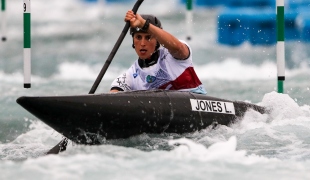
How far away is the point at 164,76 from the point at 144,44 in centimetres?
31

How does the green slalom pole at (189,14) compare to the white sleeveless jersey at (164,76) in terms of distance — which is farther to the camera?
the green slalom pole at (189,14)

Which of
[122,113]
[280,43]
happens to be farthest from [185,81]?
[280,43]

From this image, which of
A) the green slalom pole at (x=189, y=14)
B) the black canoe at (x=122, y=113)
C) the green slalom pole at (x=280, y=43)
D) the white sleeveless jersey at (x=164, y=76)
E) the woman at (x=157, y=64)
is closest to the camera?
the black canoe at (x=122, y=113)

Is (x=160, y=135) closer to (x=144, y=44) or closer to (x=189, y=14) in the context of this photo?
(x=144, y=44)

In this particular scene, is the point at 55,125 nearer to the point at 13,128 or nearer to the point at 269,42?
the point at 13,128

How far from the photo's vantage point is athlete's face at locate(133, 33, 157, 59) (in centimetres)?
563

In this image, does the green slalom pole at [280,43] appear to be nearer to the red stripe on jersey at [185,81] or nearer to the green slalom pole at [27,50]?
the red stripe on jersey at [185,81]

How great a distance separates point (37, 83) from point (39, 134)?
4074mm

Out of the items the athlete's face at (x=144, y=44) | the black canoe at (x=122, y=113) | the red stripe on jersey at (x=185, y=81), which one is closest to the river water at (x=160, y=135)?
the black canoe at (x=122, y=113)

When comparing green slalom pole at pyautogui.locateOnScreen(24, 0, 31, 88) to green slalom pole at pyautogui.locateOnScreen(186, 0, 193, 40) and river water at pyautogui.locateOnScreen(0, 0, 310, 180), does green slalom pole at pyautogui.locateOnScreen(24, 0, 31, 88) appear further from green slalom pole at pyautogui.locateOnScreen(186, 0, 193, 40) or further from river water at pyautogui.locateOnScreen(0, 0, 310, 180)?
green slalom pole at pyautogui.locateOnScreen(186, 0, 193, 40)

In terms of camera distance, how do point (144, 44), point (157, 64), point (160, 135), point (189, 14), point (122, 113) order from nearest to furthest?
point (122, 113) → point (160, 135) → point (144, 44) → point (157, 64) → point (189, 14)

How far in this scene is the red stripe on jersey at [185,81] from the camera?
585 cm

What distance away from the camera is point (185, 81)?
5.88m

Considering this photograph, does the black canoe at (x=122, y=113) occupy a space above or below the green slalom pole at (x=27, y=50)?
below
